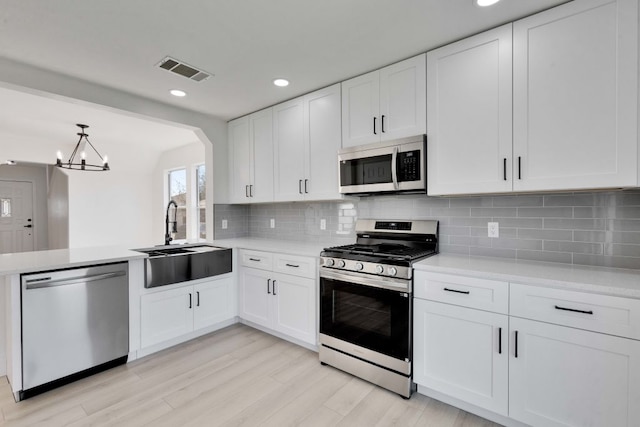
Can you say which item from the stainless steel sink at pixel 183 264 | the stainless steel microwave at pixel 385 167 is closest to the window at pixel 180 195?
the stainless steel sink at pixel 183 264

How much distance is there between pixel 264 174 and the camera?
3.43m

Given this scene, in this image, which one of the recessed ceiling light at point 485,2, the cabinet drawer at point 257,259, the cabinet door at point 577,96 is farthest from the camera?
the cabinet drawer at point 257,259

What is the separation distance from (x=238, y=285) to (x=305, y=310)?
103 cm

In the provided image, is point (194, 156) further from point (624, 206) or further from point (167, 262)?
point (624, 206)

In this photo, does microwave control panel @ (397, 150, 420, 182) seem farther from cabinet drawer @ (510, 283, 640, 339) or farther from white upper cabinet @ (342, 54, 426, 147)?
cabinet drawer @ (510, 283, 640, 339)

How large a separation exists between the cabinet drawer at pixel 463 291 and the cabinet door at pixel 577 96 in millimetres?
664

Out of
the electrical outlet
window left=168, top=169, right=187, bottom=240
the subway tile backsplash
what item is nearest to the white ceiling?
the subway tile backsplash

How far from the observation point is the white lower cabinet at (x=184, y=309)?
104 inches

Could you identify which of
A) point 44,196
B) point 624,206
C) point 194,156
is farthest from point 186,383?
point 44,196

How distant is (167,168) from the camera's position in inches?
245

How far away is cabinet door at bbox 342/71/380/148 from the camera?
2.46m

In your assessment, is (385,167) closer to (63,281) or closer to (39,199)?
(63,281)

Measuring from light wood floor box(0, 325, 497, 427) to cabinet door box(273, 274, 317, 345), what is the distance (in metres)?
0.23

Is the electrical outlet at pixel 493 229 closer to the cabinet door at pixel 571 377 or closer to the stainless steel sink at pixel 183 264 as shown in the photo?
the cabinet door at pixel 571 377
